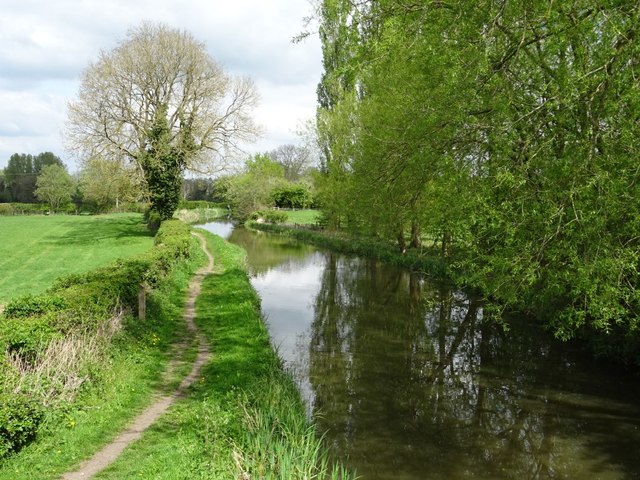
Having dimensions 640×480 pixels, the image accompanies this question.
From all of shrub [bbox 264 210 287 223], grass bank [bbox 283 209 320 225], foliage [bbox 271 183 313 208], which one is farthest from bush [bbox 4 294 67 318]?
foliage [bbox 271 183 313 208]

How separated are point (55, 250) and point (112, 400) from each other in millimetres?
20844

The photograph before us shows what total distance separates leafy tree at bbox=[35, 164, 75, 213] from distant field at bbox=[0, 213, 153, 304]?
1217 inches

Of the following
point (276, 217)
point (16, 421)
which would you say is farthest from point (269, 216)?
point (16, 421)

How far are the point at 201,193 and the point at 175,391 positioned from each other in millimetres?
102342

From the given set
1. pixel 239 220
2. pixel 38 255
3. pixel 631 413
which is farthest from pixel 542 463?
pixel 239 220

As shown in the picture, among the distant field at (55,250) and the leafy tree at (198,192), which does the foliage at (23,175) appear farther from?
the distant field at (55,250)

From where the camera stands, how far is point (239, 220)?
71375 millimetres

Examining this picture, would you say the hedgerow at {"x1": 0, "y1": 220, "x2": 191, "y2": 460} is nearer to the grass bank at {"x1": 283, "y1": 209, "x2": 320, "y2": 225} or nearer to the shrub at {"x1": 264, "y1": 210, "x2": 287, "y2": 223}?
the shrub at {"x1": 264, "y1": 210, "x2": 287, "y2": 223}

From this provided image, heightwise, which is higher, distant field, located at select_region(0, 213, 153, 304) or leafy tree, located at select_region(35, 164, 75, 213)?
leafy tree, located at select_region(35, 164, 75, 213)

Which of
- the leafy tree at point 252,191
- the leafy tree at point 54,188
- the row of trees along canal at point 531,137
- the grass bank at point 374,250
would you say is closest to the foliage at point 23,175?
the leafy tree at point 54,188

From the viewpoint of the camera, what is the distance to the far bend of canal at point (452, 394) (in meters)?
8.38

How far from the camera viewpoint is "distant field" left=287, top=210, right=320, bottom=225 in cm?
6188

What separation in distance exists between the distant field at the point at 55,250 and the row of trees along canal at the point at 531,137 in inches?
515

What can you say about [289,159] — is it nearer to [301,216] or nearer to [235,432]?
[301,216]
